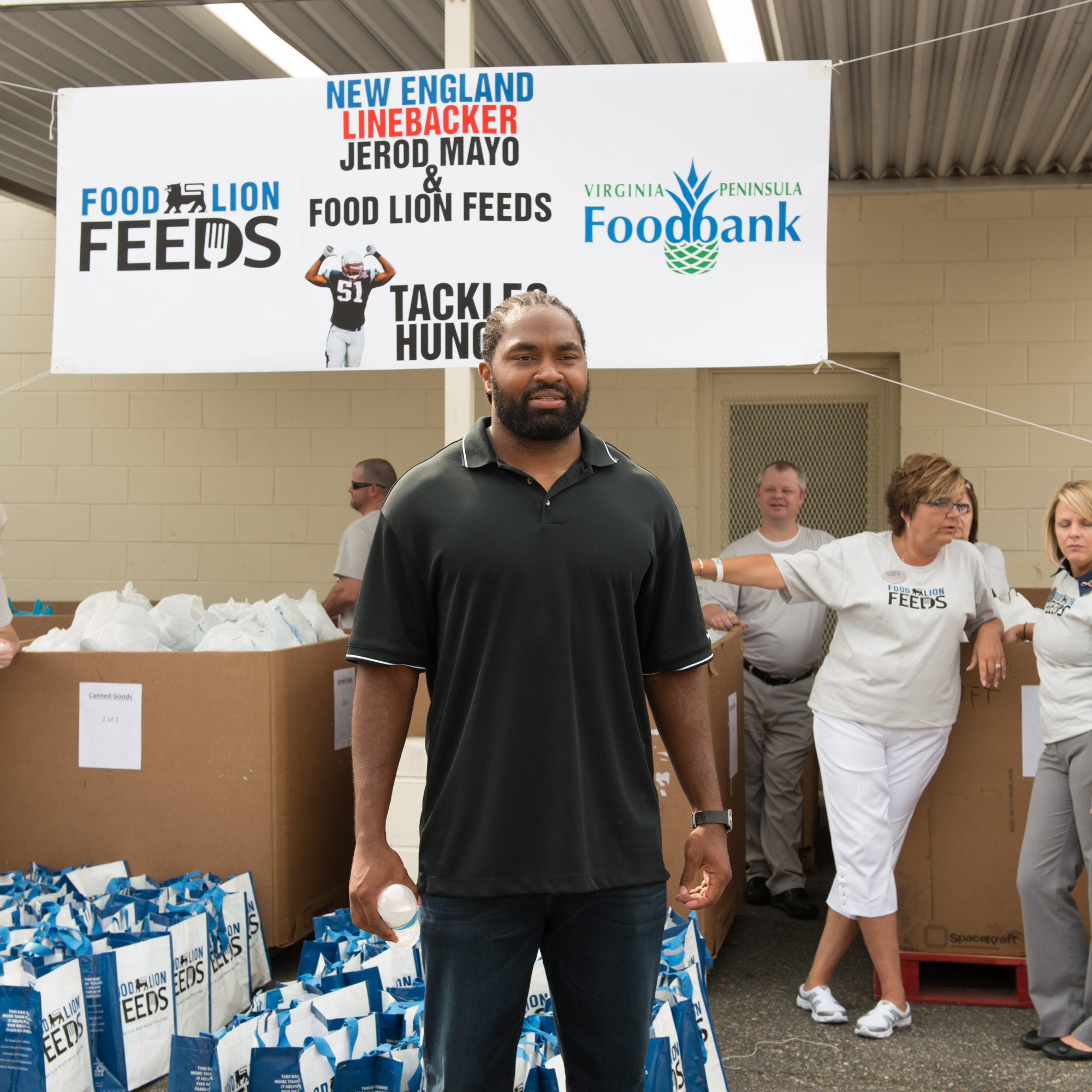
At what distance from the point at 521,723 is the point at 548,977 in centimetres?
46

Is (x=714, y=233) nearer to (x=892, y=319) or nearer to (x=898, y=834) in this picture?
(x=898, y=834)

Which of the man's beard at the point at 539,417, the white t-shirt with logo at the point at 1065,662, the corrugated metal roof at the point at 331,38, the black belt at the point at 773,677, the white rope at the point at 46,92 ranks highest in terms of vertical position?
the corrugated metal roof at the point at 331,38

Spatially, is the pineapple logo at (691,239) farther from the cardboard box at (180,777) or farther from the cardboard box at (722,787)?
the cardboard box at (180,777)

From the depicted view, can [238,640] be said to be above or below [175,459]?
below

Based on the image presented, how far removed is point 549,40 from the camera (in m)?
4.55

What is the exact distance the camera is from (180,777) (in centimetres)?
351

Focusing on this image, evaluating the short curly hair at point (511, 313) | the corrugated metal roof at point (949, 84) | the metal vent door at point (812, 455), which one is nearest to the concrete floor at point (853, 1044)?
the short curly hair at point (511, 313)

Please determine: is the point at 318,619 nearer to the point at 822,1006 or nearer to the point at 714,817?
the point at 822,1006

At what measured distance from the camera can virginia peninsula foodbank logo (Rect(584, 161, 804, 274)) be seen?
3404 mm

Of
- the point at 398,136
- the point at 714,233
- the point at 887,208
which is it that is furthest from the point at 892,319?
the point at 398,136

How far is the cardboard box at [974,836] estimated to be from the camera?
357 centimetres

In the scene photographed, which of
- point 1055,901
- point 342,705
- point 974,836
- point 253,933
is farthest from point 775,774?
point 253,933

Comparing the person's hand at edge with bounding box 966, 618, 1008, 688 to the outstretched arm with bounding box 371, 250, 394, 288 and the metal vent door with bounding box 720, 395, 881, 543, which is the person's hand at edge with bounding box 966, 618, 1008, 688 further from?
the metal vent door with bounding box 720, 395, 881, 543

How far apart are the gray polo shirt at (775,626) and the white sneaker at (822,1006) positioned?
1.53 m
